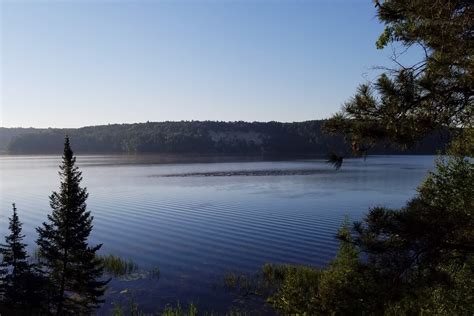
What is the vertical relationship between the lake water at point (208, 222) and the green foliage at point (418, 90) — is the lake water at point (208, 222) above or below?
below

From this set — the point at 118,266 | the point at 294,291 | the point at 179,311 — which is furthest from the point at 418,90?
the point at 118,266

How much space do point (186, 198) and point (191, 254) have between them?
3163 centimetres

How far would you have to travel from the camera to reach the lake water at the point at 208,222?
28172 mm

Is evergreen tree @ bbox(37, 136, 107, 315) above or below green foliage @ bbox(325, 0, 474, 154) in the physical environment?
below

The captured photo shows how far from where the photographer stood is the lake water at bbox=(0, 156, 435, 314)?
28172 mm

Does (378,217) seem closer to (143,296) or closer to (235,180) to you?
(143,296)

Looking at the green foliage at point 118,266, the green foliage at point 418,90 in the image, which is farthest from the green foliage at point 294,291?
the green foliage at point 118,266

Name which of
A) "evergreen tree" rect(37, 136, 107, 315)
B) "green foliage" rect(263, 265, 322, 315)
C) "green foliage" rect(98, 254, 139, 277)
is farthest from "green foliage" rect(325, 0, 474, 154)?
"green foliage" rect(98, 254, 139, 277)

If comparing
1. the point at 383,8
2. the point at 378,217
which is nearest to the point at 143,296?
the point at 378,217

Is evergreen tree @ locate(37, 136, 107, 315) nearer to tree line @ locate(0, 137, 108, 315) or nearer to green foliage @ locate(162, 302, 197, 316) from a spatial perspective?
tree line @ locate(0, 137, 108, 315)

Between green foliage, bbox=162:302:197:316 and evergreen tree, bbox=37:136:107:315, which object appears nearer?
green foliage, bbox=162:302:197:316

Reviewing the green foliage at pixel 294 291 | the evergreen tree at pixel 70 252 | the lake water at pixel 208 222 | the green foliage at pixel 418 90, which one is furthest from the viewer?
the lake water at pixel 208 222

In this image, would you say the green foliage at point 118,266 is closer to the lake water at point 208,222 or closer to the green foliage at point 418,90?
the lake water at point 208,222

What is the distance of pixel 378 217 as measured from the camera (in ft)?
28.9
